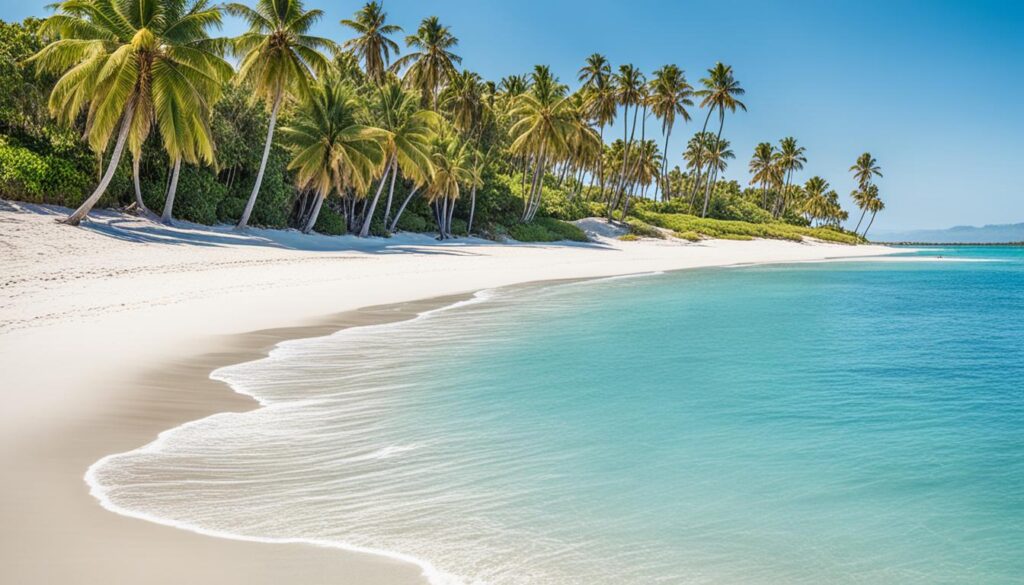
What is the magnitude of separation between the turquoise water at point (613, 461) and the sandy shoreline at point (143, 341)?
1.13ft

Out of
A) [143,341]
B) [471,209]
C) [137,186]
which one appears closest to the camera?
[143,341]

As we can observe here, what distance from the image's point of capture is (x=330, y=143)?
31594 millimetres

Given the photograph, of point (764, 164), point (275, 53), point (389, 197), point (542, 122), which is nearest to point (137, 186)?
point (275, 53)

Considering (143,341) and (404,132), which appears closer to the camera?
(143,341)

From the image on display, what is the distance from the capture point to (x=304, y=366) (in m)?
9.10

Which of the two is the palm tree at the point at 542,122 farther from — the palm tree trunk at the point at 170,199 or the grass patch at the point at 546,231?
the palm tree trunk at the point at 170,199

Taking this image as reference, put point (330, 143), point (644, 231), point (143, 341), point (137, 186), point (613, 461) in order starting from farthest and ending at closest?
point (644, 231)
point (330, 143)
point (137, 186)
point (143, 341)
point (613, 461)

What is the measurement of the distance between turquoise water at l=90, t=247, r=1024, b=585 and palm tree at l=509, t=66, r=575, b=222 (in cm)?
3784

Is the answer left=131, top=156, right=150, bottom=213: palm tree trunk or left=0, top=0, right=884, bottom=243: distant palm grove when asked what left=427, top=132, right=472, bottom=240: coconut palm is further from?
left=131, top=156, right=150, bottom=213: palm tree trunk

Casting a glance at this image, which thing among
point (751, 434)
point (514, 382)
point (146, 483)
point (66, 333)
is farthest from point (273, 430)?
point (66, 333)

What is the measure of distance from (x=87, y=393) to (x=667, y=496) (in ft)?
19.2

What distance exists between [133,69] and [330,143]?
33.7 feet

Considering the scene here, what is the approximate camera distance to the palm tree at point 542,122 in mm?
48531

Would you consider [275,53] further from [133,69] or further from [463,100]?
[463,100]
